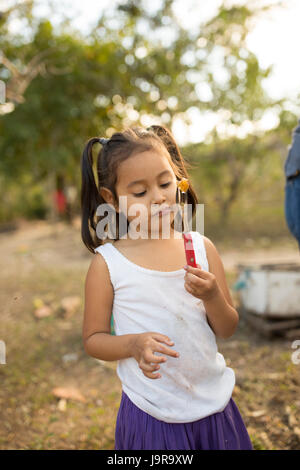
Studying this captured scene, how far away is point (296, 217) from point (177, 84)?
688 cm

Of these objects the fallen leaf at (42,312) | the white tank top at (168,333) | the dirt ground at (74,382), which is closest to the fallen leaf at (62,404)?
the dirt ground at (74,382)

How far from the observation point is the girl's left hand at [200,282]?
984 millimetres

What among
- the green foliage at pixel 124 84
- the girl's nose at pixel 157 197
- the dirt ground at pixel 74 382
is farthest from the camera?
the green foliage at pixel 124 84

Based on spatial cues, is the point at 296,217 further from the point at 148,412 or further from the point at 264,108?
the point at 264,108

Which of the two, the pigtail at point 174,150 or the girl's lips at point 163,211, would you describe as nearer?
the girl's lips at point 163,211

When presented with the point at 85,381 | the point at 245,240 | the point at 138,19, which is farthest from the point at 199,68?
the point at 85,381

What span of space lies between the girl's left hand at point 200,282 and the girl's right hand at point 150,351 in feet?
0.48

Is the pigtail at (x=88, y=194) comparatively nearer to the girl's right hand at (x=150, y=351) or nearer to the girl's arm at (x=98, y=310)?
the girl's arm at (x=98, y=310)

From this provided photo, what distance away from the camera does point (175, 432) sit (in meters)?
1.11

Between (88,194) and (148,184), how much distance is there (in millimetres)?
275

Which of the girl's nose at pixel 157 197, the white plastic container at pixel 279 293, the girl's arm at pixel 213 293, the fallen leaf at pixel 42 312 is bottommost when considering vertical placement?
the fallen leaf at pixel 42 312

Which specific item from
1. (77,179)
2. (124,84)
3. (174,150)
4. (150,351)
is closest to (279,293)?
(174,150)

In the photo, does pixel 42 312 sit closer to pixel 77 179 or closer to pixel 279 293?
pixel 279 293

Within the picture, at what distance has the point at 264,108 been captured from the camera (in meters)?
8.62
